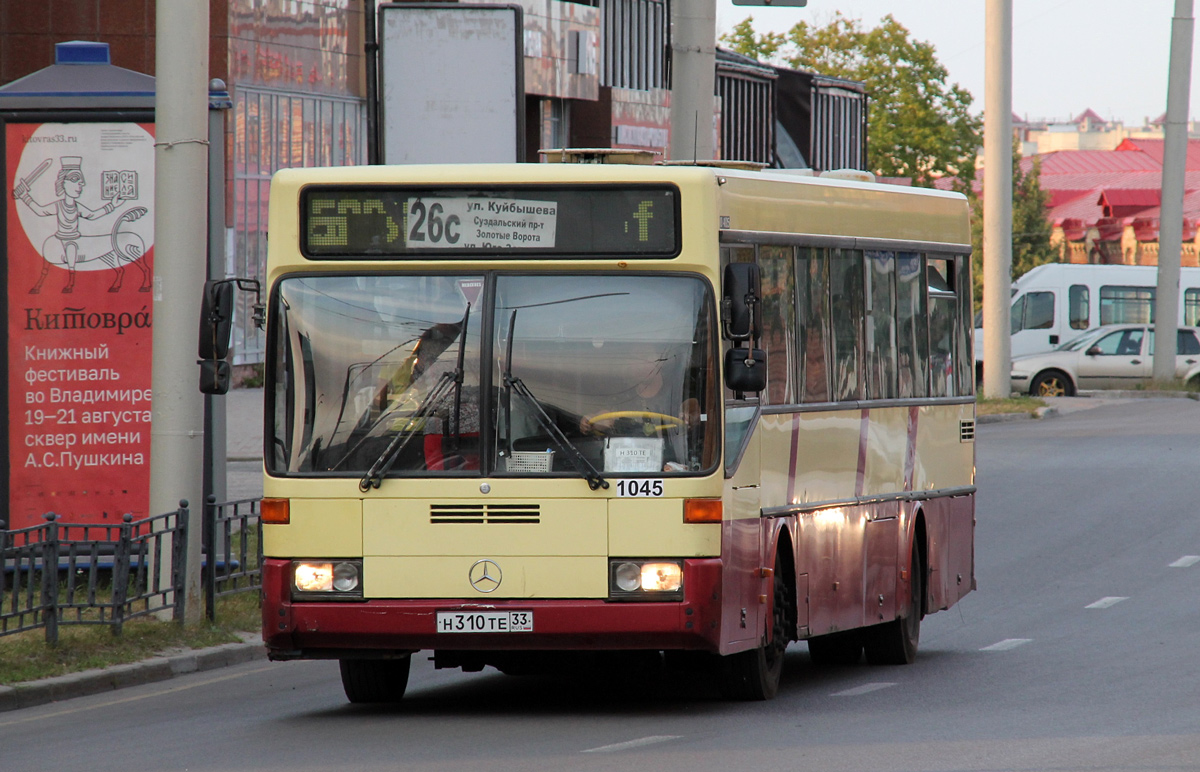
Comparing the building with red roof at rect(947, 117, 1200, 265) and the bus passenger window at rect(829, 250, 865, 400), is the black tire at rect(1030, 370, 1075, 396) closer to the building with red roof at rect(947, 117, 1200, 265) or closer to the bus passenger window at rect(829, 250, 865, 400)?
the bus passenger window at rect(829, 250, 865, 400)

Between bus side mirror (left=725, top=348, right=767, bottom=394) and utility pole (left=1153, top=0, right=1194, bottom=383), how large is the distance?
34796mm

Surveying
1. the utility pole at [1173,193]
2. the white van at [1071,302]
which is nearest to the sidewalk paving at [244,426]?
the utility pole at [1173,193]

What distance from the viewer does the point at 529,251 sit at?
1019cm

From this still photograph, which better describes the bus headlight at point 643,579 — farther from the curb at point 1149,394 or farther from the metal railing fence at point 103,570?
the curb at point 1149,394

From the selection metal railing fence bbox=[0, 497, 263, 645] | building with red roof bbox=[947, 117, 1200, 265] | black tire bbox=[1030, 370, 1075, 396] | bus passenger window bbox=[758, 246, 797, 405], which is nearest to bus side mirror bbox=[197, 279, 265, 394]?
metal railing fence bbox=[0, 497, 263, 645]

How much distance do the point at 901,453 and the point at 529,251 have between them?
3833mm

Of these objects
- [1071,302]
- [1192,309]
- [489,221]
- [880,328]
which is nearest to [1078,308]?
[1071,302]

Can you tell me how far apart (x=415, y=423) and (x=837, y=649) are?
4776 mm

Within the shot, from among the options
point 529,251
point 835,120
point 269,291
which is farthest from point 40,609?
point 835,120

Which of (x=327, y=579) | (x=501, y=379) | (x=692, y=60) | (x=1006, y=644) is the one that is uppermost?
(x=692, y=60)

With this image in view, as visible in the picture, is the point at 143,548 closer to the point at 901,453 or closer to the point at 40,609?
the point at 40,609

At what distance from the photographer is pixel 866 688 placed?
40.1ft

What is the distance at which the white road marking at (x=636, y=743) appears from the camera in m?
9.21

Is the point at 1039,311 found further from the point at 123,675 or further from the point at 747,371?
the point at 747,371
